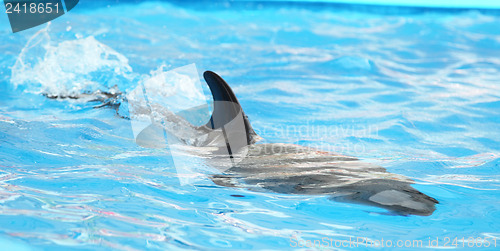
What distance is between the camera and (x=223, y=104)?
12.3 ft

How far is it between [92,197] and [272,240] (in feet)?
3.63

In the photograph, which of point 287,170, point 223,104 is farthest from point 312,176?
point 223,104

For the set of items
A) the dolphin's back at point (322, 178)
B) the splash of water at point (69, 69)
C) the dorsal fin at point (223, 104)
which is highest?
the splash of water at point (69, 69)

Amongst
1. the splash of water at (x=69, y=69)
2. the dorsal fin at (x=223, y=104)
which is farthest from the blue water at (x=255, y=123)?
the dorsal fin at (x=223, y=104)

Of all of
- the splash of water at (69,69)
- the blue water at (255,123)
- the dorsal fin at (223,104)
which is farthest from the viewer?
the splash of water at (69,69)

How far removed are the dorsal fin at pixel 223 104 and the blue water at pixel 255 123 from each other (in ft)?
1.66

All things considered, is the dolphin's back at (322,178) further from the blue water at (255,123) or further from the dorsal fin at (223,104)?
the dorsal fin at (223,104)

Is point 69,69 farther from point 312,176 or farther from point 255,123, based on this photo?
point 312,176

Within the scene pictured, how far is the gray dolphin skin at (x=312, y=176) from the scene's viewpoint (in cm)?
272

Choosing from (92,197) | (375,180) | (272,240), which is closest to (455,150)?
(375,180)

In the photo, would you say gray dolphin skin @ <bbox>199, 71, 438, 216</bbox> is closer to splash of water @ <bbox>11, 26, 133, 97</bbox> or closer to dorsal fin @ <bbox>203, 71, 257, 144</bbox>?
dorsal fin @ <bbox>203, 71, 257, 144</bbox>

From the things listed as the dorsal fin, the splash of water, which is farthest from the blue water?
the dorsal fin

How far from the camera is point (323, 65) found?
870 cm

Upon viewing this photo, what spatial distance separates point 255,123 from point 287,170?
2473mm
